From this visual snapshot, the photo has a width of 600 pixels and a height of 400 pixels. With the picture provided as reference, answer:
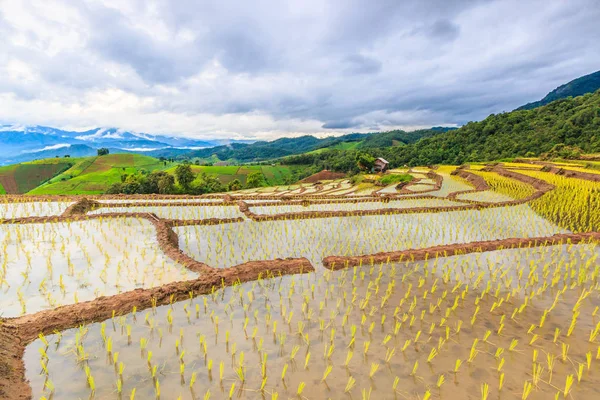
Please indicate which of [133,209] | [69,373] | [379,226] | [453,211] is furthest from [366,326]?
[133,209]

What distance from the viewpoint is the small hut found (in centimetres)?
4372

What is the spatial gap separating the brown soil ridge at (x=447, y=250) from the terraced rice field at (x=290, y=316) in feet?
0.14

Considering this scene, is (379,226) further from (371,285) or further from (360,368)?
(360,368)

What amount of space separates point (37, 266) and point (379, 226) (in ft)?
29.2

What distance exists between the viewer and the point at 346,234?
28.4 ft

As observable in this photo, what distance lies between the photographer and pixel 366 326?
3812 millimetres

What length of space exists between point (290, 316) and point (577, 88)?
22723 centimetres

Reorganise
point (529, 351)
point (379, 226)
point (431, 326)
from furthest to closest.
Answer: point (379, 226) → point (431, 326) → point (529, 351)

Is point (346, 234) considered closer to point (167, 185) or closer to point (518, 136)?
point (167, 185)

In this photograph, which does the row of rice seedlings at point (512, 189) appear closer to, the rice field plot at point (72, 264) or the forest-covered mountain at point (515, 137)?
the rice field plot at point (72, 264)

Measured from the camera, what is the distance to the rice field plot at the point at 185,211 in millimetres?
10969

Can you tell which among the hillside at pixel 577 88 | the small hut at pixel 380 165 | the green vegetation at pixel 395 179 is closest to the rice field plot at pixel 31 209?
the green vegetation at pixel 395 179

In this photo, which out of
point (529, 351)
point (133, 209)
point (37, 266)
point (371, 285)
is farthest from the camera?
point (133, 209)

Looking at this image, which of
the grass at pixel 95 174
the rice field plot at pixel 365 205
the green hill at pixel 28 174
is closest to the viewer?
the rice field plot at pixel 365 205
